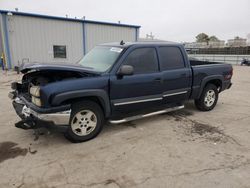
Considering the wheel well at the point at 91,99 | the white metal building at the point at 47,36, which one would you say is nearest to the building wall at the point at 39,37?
the white metal building at the point at 47,36

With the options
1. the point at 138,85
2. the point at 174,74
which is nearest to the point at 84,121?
the point at 138,85

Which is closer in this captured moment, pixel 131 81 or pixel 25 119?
pixel 25 119

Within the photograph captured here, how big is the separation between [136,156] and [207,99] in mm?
3289

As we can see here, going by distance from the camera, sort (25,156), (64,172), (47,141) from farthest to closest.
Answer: (47,141), (25,156), (64,172)

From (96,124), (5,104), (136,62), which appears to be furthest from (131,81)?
(5,104)

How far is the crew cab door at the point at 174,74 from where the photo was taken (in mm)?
4648

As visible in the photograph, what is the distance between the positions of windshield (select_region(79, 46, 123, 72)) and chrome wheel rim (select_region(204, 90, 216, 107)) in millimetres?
2909

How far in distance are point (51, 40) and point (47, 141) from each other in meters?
14.6

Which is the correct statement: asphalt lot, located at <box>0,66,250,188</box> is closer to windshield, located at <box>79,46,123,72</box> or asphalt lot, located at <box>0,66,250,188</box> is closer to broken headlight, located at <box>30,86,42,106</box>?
broken headlight, located at <box>30,86,42,106</box>

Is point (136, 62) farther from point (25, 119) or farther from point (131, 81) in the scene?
A: point (25, 119)

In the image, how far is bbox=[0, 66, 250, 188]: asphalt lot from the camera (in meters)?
2.71

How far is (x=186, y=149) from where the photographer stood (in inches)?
139

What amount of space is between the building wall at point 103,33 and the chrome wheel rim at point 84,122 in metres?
15.8

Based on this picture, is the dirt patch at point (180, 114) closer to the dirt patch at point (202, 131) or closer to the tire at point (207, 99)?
the dirt patch at point (202, 131)
